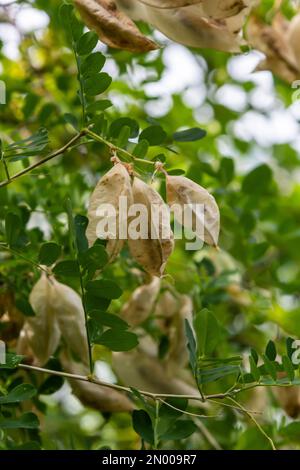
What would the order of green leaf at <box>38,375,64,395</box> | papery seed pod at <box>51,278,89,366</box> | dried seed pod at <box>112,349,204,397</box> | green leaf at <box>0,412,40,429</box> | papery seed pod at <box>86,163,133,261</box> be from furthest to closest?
dried seed pod at <box>112,349,204,397</box> < green leaf at <box>38,375,64,395</box> < papery seed pod at <box>51,278,89,366</box> < green leaf at <box>0,412,40,429</box> < papery seed pod at <box>86,163,133,261</box>

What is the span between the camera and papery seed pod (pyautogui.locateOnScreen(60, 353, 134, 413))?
45.5 inches

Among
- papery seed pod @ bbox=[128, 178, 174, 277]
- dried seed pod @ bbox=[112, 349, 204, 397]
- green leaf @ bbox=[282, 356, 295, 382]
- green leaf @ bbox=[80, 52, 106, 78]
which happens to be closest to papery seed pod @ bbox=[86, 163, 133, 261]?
papery seed pod @ bbox=[128, 178, 174, 277]

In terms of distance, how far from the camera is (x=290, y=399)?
119 cm

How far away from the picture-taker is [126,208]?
2.52ft

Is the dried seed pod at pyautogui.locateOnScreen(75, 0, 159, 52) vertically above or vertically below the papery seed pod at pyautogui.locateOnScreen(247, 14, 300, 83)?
above

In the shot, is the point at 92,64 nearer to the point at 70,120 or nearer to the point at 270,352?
the point at 70,120

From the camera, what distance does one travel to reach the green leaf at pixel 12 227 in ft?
2.89

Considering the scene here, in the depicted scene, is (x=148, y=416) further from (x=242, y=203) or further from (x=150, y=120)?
(x=242, y=203)

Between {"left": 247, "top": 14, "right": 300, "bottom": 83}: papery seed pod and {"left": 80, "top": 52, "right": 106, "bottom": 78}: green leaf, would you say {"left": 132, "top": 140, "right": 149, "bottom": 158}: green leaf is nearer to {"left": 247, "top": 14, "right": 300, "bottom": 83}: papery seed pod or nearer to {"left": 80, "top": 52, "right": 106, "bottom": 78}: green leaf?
{"left": 80, "top": 52, "right": 106, "bottom": 78}: green leaf

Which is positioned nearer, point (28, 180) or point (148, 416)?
point (148, 416)

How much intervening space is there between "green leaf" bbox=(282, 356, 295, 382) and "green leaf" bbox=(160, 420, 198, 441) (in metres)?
0.13

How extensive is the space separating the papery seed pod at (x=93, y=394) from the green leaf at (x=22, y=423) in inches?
10.2
